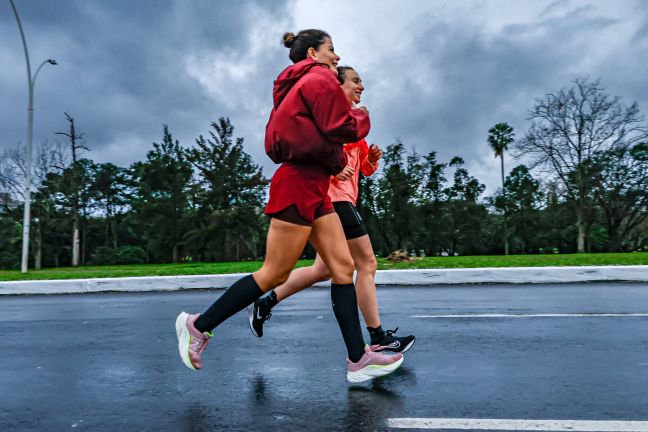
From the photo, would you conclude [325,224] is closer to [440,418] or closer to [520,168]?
[440,418]

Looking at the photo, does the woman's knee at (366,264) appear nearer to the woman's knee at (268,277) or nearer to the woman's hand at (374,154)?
the woman's hand at (374,154)

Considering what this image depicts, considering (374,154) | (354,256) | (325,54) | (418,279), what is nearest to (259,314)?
(354,256)

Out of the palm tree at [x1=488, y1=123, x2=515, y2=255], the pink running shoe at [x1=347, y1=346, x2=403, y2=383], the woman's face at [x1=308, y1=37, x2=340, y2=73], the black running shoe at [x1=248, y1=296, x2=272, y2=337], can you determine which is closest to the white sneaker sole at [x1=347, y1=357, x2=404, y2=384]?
the pink running shoe at [x1=347, y1=346, x2=403, y2=383]

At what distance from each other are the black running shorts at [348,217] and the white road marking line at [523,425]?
1.67m

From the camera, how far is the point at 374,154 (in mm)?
4027

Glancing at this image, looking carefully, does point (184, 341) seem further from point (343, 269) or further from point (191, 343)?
point (343, 269)

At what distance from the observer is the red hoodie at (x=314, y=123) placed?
2730 mm

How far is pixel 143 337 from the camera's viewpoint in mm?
4316

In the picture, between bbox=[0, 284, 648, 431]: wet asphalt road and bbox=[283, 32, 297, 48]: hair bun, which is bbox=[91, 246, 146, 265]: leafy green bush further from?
bbox=[283, 32, 297, 48]: hair bun

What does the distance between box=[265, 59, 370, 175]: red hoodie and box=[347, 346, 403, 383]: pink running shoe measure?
3.19 feet

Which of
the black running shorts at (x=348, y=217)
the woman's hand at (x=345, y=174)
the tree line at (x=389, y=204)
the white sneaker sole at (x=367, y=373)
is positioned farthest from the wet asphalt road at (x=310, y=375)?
the tree line at (x=389, y=204)

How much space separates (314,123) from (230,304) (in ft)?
3.40

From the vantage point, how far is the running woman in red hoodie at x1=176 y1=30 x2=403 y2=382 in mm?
2762

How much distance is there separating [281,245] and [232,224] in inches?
1564
